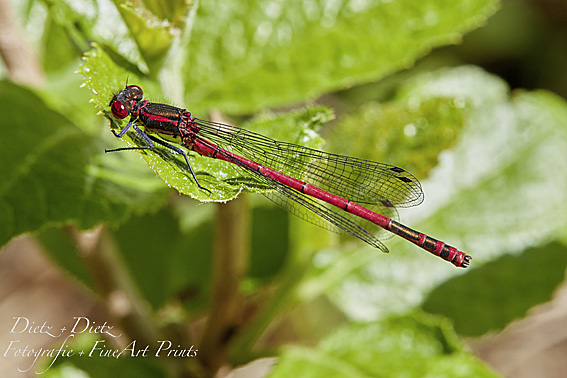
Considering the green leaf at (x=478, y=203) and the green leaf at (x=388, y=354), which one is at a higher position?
the green leaf at (x=478, y=203)

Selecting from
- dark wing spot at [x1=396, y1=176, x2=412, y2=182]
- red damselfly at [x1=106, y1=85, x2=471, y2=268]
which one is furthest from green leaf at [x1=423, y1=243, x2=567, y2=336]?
dark wing spot at [x1=396, y1=176, x2=412, y2=182]

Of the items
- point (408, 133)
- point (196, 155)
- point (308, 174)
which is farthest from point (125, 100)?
point (408, 133)

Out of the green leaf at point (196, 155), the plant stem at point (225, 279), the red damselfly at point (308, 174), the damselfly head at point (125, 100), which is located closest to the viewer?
the green leaf at point (196, 155)

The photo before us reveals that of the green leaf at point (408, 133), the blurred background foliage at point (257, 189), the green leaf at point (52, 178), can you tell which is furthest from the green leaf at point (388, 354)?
the green leaf at point (52, 178)

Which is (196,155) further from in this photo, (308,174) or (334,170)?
(334,170)

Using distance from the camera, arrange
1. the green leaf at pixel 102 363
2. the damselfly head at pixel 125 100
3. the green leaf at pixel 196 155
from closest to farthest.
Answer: the green leaf at pixel 196 155
the damselfly head at pixel 125 100
the green leaf at pixel 102 363

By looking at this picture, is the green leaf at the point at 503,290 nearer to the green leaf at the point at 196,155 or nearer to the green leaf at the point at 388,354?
the green leaf at the point at 388,354

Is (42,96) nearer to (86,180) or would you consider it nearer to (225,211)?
(86,180)

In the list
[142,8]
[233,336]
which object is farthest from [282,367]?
[142,8]
